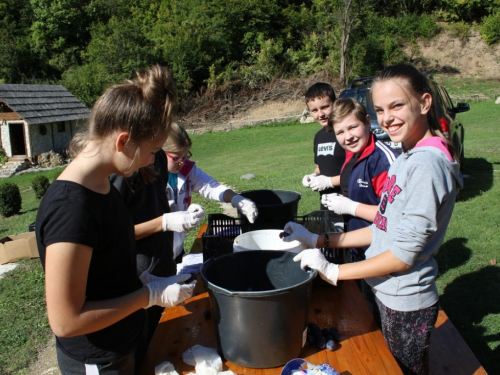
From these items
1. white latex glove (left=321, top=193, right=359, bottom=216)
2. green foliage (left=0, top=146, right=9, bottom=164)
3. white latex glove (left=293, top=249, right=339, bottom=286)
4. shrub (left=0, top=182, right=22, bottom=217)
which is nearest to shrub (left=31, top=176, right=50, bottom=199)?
shrub (left=0, top=182, right=22, bottom=217)

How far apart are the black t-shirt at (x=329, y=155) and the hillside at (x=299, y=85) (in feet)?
59.5

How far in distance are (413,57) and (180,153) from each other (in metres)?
30.7

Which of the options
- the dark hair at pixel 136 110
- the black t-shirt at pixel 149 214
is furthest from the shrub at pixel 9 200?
the dark hair at pixel 136 110

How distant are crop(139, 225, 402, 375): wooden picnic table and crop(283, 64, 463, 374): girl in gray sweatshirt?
0.14 meters

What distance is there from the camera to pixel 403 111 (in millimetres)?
1660

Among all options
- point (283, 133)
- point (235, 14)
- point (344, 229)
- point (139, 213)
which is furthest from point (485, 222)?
point (235, 14)

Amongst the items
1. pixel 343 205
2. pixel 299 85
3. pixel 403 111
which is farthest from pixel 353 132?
pixel 299 85

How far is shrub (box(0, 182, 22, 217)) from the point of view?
9.59 m

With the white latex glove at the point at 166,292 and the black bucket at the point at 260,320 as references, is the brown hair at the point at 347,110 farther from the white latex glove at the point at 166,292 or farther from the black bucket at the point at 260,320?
the white latex glove at the point at 166,292

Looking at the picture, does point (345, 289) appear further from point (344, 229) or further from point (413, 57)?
point (413, 57)

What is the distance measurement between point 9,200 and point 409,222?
1007 cm

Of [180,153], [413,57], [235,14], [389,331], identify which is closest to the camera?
[389,331]

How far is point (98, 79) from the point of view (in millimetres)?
27750

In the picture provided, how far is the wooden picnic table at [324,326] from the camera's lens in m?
1.55
